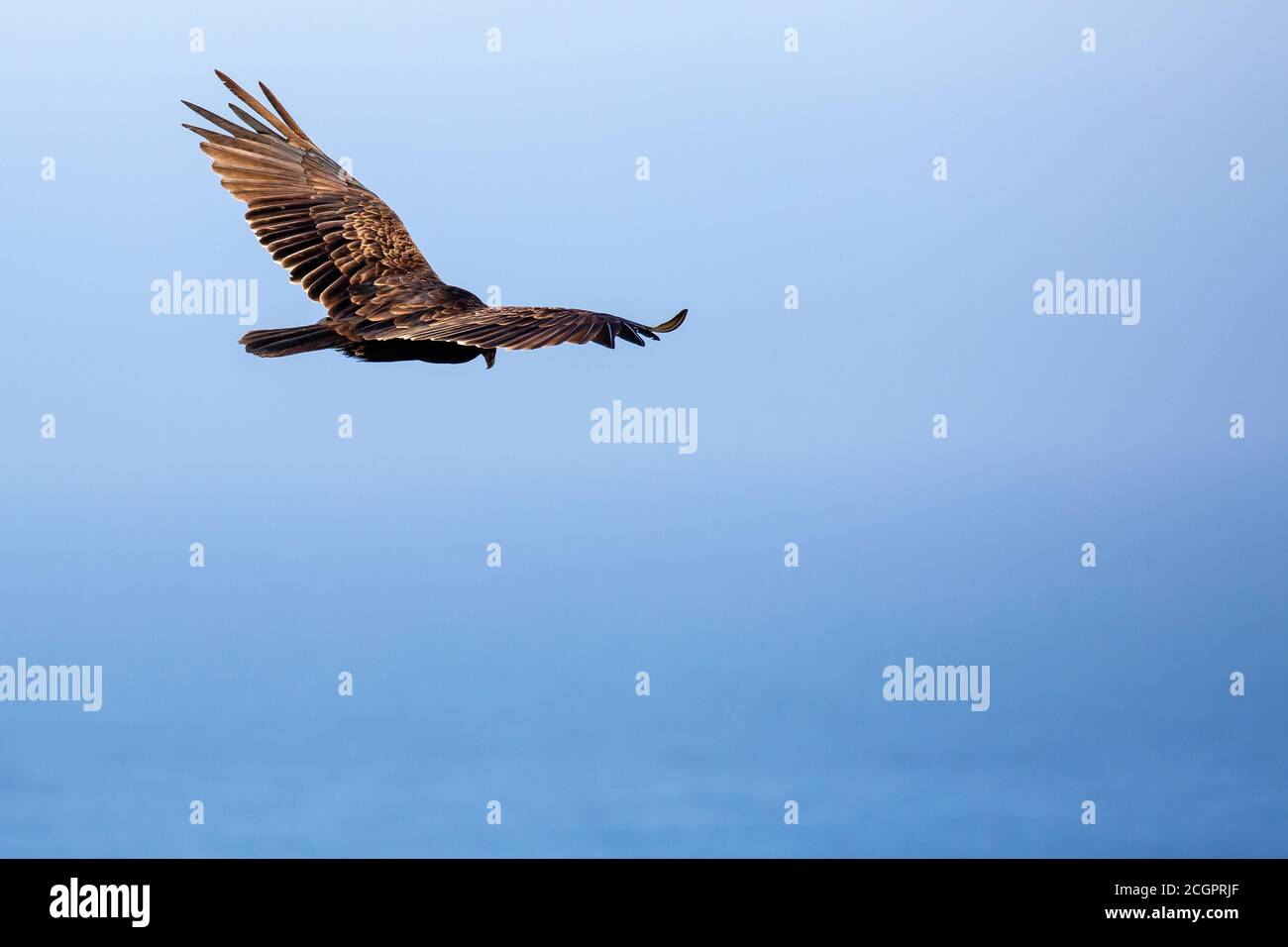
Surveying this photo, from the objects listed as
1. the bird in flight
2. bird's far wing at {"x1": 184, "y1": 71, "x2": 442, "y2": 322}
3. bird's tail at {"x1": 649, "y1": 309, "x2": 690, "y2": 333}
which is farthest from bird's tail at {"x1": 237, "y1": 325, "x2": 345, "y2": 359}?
bird's tail at {"x1": 649, "y1": 309, "x2": 690, "y2": 333}

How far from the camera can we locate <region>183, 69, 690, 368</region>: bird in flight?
12258 mm

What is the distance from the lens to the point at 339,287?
13.3 meters

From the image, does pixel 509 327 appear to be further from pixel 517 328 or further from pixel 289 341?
pixel 289 341

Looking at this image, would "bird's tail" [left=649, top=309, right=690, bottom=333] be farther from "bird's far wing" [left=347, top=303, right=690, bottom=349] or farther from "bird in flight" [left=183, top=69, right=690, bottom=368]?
"bird in flight" [left=183, top=69, right=690, bottom=368]

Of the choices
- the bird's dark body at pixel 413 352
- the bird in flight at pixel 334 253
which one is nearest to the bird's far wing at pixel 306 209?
the bird in flight at pixel 334 253

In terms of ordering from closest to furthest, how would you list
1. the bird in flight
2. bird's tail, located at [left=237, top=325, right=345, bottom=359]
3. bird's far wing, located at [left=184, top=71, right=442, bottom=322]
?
1. bird's tail, located at [left=237, top=325, right=345, bottom=359]
2. the bird in flight
3. bird's far wing, located at [left=184, top=71, right=442, bottom=322]

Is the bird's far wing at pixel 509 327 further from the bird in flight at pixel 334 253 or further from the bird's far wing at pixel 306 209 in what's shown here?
the bird's far wing at pixel 306 209

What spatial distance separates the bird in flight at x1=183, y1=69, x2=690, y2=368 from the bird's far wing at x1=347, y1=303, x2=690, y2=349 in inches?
0.8

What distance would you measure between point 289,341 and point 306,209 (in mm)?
2112

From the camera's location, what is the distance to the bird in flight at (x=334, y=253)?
12258 mm

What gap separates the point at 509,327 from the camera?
36.3 feet

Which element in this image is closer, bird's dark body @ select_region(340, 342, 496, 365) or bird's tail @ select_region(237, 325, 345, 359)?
bird's tail @ select_region(237, 325, 345, 359)

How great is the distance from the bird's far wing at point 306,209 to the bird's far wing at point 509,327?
89cm
